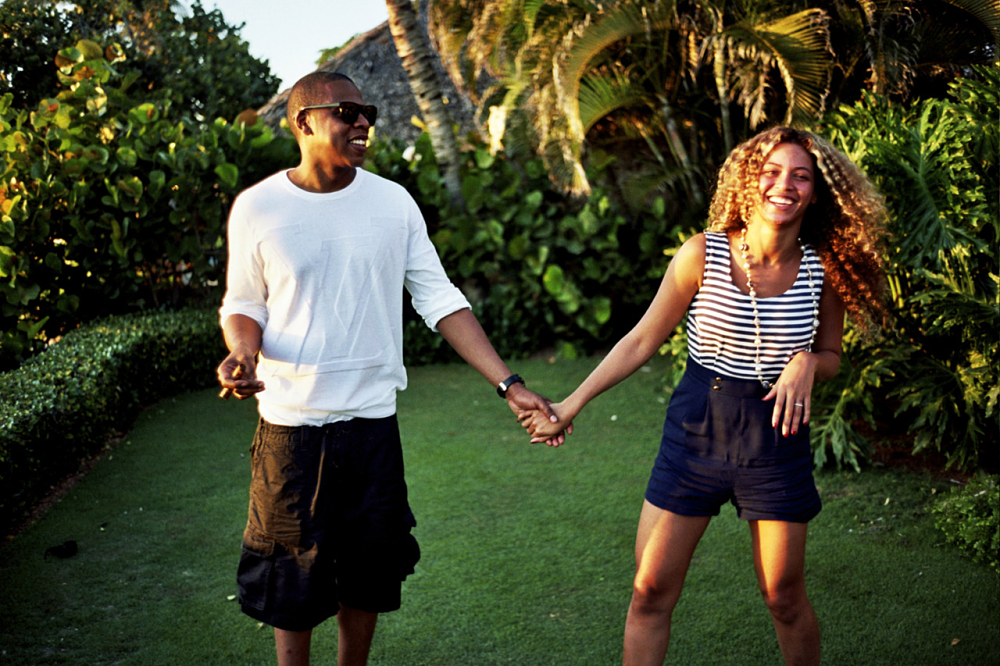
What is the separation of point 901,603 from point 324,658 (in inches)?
101

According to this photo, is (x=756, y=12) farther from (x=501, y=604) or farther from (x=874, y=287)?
(x=501, y=604)

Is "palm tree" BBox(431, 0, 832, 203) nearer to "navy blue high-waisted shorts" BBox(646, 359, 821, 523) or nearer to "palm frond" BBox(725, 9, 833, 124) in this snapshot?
"palm frond" BBox(725, 9, 833, 124)

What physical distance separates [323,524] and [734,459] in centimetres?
127

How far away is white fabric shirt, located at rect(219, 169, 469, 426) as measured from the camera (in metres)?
2.50

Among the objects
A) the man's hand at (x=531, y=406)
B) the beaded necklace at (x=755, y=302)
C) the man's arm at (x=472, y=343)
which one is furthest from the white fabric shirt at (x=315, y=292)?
the beaded necklace at (x=755, y=302)

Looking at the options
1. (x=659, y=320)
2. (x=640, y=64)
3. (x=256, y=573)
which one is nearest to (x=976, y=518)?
(x=659, y=320)

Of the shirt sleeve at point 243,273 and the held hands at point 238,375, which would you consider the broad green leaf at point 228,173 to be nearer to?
the shirt sleeve at point 243,273

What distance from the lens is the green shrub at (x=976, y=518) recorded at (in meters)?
4.07

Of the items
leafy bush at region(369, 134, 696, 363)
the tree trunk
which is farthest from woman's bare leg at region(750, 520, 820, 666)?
the tree trunk

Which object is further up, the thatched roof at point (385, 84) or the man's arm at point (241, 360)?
the thatched roof at point (385, 84)

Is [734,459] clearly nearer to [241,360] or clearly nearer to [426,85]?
[241,360]

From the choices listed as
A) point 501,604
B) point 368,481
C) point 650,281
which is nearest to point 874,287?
point 368,481

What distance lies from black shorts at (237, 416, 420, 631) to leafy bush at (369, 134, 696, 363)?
6.12 metres

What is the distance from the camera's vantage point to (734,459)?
261 cm
